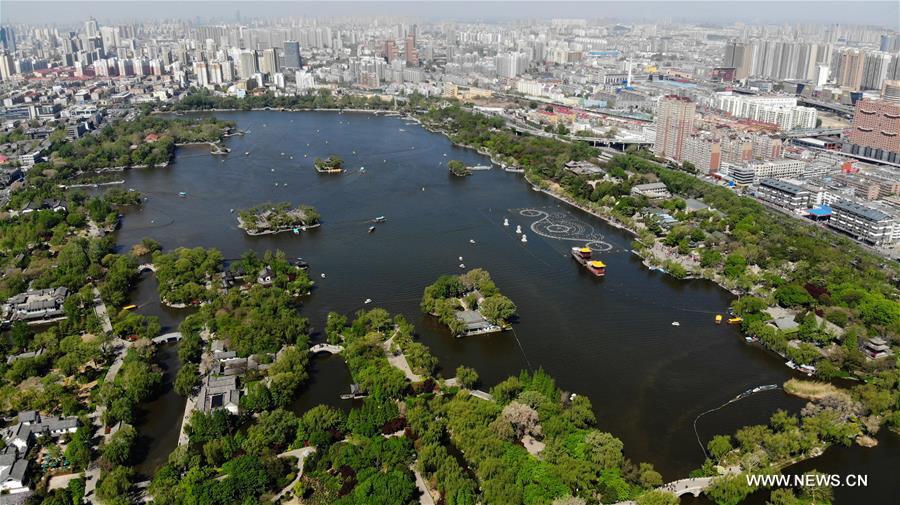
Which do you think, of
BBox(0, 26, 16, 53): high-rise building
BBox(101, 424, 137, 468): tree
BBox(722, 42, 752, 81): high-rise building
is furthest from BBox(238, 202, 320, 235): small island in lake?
BBox(0, 26, 16, 53): high-rise building

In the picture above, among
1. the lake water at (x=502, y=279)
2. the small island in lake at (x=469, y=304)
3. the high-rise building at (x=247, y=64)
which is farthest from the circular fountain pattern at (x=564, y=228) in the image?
the high-rise building at (x=247, y=64)

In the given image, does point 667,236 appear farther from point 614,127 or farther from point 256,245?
point 614,127

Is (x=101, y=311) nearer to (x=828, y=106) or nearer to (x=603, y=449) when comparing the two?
(x=603, y=449)

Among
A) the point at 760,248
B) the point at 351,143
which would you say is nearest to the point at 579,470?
the point at 760,248

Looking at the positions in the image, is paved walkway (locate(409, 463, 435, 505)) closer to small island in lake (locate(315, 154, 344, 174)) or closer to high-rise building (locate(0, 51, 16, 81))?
small island in lake (locate(315, 154, 344, 174))

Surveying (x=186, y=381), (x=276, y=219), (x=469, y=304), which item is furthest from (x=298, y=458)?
(x=276, y=219)
